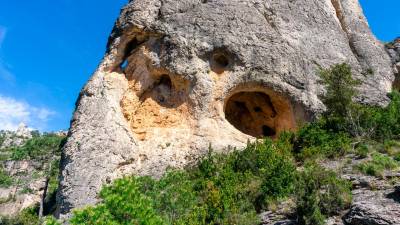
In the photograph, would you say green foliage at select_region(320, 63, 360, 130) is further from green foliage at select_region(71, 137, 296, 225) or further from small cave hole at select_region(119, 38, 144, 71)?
small cave hole at select_region(119, 38, 144, 71)

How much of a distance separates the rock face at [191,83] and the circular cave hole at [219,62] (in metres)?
0.05

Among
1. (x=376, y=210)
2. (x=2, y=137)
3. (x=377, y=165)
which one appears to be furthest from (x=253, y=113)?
(x=2, y=137)

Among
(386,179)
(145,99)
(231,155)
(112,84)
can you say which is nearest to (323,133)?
(231,155)

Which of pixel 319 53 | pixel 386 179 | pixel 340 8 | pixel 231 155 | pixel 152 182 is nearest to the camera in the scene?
pixel 386 179

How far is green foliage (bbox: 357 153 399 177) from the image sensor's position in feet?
39.7

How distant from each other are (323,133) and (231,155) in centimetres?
342

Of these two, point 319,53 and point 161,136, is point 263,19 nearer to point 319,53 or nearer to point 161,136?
point 319,53

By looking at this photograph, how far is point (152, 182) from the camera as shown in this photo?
43.0ft

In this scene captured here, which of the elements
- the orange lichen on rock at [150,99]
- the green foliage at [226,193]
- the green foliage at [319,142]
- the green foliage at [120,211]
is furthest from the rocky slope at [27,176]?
the green foliage at [120,211]

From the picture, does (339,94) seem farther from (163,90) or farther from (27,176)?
(27,176)

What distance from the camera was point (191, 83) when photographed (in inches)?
695

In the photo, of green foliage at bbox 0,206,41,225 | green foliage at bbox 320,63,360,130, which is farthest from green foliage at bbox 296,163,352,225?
green foliage at bbox 0,206,41,225

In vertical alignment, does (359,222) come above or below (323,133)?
below

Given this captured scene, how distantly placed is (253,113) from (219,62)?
135 inches
